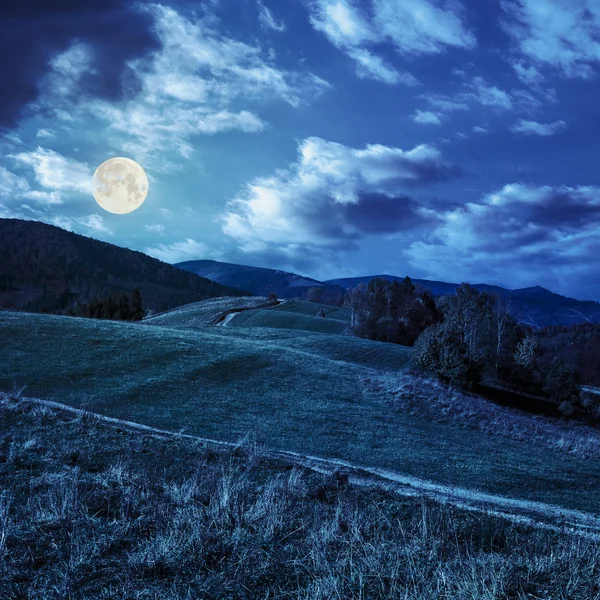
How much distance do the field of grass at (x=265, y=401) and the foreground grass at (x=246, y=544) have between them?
789cm

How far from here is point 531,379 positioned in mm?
62938

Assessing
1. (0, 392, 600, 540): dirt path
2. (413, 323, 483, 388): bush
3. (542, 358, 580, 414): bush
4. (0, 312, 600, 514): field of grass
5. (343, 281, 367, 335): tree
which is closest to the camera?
(0, 392, 600, 540): dirt path

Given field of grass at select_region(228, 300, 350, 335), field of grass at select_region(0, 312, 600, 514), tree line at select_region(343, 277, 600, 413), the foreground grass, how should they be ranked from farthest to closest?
field of grass at select_region(228, 300, 350, 335) → tree line at select_region(343, 277, 600, 413) → field of grass at select_region(0, 312, 600, 514) → the foreground grass

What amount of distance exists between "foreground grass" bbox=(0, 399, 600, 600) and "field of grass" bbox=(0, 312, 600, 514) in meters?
7.89

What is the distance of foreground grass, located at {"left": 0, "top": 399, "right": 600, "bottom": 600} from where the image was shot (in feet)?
16.8

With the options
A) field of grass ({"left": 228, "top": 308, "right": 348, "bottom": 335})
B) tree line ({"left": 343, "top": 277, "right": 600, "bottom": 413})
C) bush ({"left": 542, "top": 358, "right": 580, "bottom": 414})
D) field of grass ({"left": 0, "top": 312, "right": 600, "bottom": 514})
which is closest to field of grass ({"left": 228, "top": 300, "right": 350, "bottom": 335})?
field of grass ({"left": 228, "top": 308, "right": 348, "bottom": 335})

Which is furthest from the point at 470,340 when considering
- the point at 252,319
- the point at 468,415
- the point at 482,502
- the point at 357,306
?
the point at 482,502

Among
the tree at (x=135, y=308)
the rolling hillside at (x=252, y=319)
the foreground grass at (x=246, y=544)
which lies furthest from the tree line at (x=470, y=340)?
the tree at (x=135, y=308)

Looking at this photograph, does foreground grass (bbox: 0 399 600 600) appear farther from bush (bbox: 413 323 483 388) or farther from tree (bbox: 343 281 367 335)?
tree (bbox: 343 281 367 335)

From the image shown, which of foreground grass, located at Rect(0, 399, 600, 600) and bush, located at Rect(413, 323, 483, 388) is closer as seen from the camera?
foreground grass, located at Rect(0, 399, 600, 600)

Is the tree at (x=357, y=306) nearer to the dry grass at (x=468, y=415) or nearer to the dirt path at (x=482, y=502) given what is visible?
the dry grass at (x=468, y=415)

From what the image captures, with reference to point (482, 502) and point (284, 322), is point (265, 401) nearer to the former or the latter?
point (482, 502)

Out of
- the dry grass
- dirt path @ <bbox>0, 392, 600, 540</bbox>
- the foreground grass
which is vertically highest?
the foreground grass

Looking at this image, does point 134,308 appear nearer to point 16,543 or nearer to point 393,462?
point 393,462
